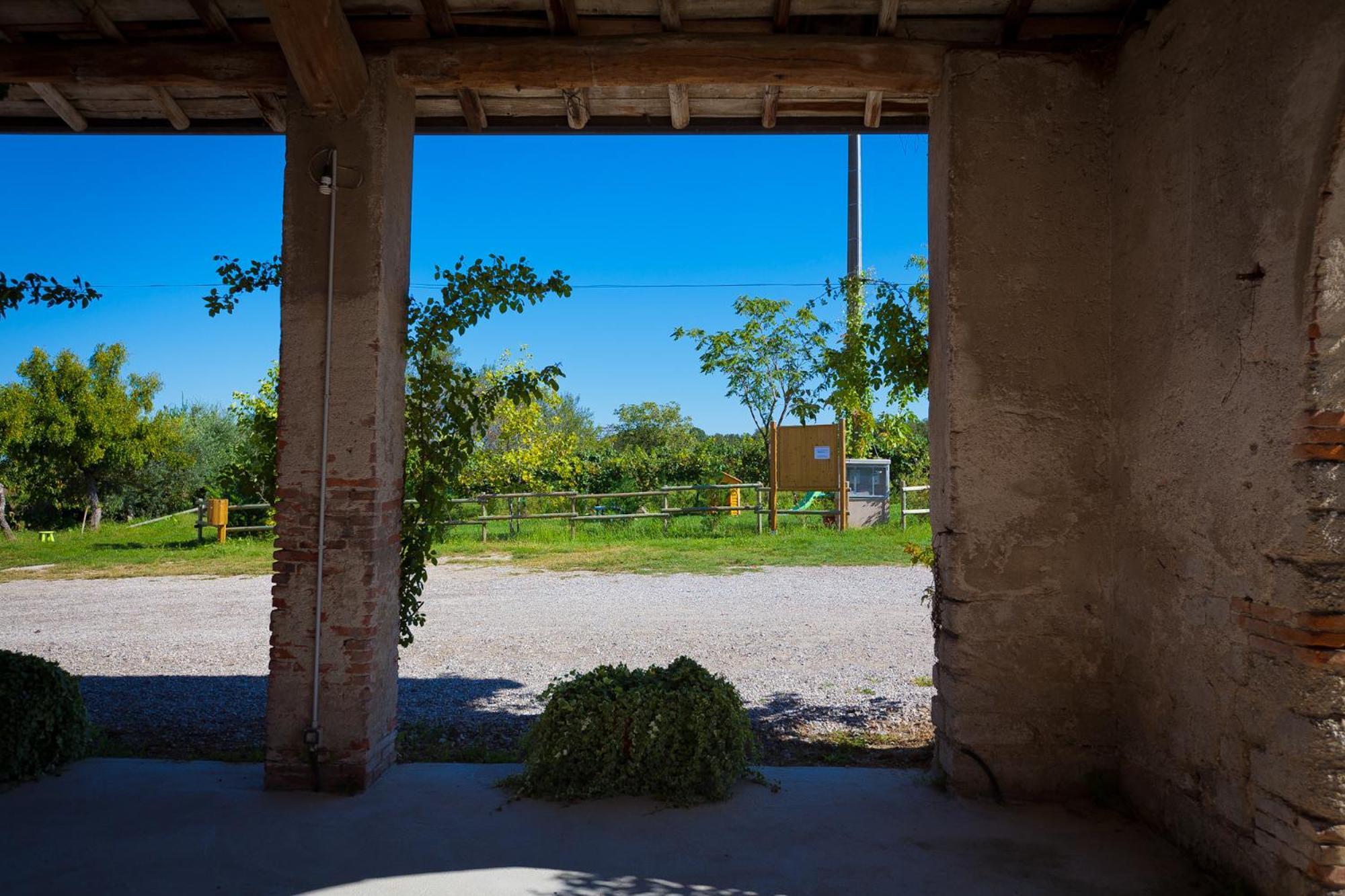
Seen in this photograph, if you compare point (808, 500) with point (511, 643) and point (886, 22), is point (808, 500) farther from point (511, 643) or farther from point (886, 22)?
point (886, 22)

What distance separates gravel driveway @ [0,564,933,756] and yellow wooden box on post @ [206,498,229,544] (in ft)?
12.6

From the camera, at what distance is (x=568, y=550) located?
53.2ft

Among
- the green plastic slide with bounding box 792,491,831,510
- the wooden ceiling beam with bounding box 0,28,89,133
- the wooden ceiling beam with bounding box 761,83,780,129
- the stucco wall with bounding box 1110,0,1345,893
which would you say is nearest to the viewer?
the stucco wall with bounding box 1110,0,1345,893

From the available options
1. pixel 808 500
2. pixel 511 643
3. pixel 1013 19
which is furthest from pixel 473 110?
pixel 808 500

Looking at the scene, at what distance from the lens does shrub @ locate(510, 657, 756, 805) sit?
4.19 meters

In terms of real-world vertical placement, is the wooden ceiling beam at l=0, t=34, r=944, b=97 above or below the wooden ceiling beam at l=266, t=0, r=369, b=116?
above

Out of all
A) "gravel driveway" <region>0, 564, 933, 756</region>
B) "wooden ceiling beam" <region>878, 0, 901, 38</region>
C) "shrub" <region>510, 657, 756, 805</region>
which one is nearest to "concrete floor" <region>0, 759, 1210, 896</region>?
"shrub" <region>510, 657, 756, 805</region>

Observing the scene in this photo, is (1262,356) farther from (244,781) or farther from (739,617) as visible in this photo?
(739,617)

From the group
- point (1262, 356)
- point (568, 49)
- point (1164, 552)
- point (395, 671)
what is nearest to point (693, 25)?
point (568, 49)

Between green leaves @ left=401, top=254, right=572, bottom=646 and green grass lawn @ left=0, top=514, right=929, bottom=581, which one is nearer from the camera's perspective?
green leaves @ left=401, top=254, right=572, bottom=646

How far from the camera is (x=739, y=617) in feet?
31.9

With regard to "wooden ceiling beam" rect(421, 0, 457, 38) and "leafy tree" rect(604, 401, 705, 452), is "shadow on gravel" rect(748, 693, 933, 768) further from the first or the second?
"leafy tree" rect(604, 401, 705, 452)

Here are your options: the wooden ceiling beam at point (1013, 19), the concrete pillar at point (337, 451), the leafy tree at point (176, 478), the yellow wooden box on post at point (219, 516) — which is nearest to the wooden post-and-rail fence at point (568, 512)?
the yellow wooden box on post at point (219, 516)

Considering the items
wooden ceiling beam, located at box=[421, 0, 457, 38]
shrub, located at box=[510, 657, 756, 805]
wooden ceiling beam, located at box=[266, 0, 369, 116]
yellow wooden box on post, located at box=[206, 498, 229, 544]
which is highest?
wooden ceiling beam, located at box=[421, 0, 457, 38]
